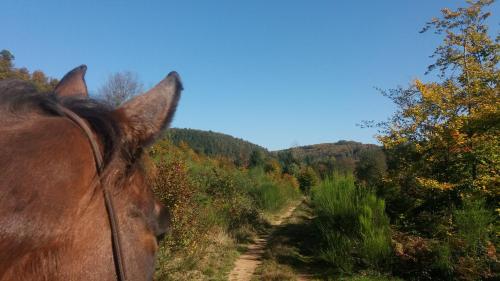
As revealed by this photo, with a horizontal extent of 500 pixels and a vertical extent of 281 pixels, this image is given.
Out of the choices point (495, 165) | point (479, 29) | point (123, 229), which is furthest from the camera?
point (479, 29)

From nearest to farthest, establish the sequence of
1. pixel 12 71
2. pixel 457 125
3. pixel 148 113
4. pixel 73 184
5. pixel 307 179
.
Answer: pixel 73 184 < pixel 148 113 < pixel 457 125 < pixel 12 71 < pixel 307 179

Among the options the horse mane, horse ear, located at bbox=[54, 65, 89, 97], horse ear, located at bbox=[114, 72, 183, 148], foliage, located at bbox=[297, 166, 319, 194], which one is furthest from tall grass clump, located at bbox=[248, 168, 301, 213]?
the horse mane

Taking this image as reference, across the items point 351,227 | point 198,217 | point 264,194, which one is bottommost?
point 351,227

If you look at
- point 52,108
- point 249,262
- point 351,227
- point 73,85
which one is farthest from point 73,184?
point 249,262

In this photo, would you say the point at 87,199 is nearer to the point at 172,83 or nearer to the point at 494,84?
the point at 172,83

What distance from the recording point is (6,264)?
70 cm

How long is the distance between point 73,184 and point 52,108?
0.70 feet

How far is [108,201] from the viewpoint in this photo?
2.93 ft

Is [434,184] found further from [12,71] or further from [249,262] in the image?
[12,71]

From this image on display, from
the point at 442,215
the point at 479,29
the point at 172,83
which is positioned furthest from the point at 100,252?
the point at 479,29

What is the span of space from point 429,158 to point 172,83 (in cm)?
907

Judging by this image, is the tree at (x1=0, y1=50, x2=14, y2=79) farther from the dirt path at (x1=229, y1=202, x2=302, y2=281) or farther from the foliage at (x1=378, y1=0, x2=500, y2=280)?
the foliage at (x1=378, y1=0, x2=500, y2=280)

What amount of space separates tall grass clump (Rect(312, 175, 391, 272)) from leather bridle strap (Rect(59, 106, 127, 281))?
925 centimetres

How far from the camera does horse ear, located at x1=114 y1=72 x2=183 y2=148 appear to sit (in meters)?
0.98
